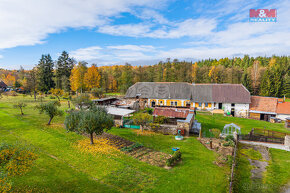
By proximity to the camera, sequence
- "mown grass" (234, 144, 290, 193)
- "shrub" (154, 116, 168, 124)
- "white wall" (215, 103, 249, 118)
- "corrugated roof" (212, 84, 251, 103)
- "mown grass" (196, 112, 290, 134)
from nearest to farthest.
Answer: "mown grass" (234, 144, 290, 193) < "shrub" (154, 116, 168, 124) < "mown grass" (196, 112, 290, 134) < "white wall" (215, 103, 249, 118) < "corrugated roof" (212, 84, 251, 103)

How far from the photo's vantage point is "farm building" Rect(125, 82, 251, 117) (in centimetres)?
4250

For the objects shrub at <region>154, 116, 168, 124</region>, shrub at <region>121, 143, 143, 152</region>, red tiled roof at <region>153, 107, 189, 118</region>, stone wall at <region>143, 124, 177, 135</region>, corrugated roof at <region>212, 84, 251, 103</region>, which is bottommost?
shrub at <region>121, 143, 143, 152</region>

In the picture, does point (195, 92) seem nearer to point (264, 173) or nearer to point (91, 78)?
point (264, 173)

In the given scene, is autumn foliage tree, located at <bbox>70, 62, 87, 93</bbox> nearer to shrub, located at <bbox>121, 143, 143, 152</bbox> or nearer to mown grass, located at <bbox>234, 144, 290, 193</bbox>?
shrub, located at <bbox>121, 143, 143, 152</bbox>

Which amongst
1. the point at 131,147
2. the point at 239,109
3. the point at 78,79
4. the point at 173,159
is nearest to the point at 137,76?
the point at 78,79

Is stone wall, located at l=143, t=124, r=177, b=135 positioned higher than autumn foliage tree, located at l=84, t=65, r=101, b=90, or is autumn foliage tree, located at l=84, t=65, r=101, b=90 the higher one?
autumn foliage tree, located at l=84, t=65, r=101, b=90

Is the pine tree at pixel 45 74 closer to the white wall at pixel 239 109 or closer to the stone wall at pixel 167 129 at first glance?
the stone wall at pixel 167 129

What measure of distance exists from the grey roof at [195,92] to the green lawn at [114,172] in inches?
1036

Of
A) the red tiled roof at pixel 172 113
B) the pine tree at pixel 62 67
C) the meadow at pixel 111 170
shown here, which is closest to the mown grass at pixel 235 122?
the red tiled roof at pixel 172 113

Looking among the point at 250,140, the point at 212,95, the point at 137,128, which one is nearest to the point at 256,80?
the point at 212,95

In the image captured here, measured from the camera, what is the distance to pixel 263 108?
3941 cm

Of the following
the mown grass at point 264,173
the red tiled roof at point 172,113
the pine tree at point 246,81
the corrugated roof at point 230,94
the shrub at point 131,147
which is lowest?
the mown grass at point 264,173

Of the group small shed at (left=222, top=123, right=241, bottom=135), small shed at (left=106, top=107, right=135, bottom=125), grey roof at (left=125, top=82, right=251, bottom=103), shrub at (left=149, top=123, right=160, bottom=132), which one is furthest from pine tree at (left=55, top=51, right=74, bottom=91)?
small shed at (left=222, top=123, right=241, bottom=135)

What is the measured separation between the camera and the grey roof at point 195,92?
43.4m
